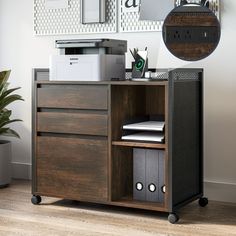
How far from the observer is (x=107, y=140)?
3211 mm

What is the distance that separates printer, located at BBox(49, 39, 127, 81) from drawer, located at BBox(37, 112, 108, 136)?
216mm

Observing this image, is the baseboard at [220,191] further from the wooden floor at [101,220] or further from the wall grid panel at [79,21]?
the wall grid panel at [79,21]

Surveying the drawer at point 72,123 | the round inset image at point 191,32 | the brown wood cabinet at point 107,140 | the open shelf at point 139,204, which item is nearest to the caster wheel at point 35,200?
the brown wood cabinet at point 107,140

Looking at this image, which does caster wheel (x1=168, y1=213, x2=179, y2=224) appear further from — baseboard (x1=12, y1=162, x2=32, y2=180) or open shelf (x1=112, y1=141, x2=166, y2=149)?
baseboard (x1=12, y1=162, x2=32, y2=180)

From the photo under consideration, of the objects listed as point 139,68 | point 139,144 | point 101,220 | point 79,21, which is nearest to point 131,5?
point 79,21

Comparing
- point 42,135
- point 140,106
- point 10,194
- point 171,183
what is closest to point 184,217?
point 171,183

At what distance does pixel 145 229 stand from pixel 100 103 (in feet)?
2.50

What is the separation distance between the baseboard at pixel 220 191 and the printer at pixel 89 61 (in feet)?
3.00

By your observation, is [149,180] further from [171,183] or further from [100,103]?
[100,103]

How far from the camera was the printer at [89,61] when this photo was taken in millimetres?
3190

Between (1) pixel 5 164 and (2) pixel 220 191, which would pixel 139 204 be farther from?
(1) pixel 5 164

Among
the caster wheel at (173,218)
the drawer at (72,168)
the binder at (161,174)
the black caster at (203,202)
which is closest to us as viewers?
the caster wheel at (173,218)

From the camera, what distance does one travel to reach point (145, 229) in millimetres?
2939

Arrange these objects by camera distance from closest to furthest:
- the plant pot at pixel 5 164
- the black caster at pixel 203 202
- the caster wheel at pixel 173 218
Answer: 1. the caster wheel at pixel 173 218
2. the black caster at pixel 203 202
3. the plant pot at pixel 5 164
